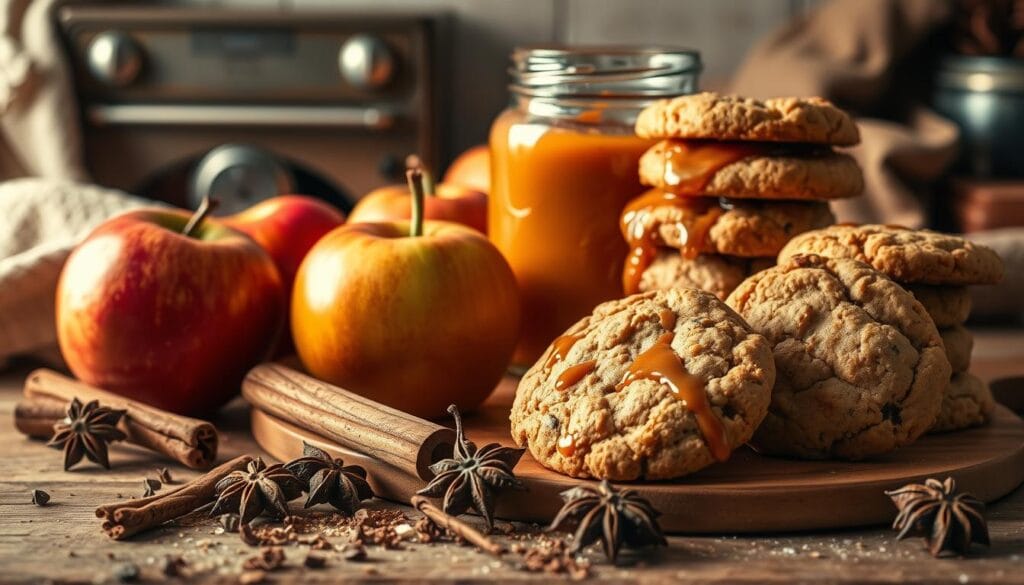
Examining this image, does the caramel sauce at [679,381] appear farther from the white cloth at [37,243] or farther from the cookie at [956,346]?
the white cloth at [37,243]

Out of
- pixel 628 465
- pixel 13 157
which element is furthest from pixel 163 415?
pixel 13 157

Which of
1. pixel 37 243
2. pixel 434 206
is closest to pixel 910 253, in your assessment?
pixel 434 206

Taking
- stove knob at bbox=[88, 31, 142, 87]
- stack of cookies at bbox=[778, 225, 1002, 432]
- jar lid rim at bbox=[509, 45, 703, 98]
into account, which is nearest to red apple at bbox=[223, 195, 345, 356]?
jar lid rim at bbox=[509, 45, 703, 98]

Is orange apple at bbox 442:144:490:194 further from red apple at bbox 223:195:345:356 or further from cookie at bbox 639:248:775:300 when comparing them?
cookie at bbox 639:248:775:300

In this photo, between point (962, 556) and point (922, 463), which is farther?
point (922, 463)

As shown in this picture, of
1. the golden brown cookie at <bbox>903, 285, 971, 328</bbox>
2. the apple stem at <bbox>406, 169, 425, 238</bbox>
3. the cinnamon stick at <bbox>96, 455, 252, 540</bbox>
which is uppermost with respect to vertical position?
the apple stem at <bbox>406, 169, 425, 238</bbox>

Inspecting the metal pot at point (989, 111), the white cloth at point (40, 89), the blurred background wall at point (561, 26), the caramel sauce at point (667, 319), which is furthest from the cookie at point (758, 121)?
the white cloth at point (40, 89)

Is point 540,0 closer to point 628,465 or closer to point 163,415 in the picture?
point 163,415
